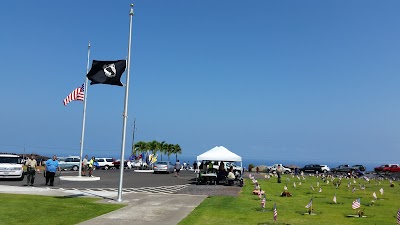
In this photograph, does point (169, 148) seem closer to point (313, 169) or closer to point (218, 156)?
point (313, 169)

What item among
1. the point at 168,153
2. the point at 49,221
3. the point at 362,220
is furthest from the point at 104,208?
the point at 168,153

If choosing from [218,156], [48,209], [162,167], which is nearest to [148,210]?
[48,209]

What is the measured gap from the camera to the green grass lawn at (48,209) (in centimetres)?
1203

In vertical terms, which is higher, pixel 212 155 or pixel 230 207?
pixel 212 155

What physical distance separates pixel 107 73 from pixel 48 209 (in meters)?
6.77

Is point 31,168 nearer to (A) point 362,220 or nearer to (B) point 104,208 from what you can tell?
(B) point 104,208

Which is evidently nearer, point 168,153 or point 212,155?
point 212,155

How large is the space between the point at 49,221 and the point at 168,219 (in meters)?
3.44

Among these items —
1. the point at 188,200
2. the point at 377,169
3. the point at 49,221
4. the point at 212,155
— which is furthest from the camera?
the point at 377,169

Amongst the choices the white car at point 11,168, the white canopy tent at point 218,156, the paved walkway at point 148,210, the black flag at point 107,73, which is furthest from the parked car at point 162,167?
the black flag at point 107,73

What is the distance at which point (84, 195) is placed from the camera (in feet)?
63.6

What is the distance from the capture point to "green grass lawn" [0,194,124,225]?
39.5ft

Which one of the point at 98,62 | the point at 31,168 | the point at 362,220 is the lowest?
the point at 362,220

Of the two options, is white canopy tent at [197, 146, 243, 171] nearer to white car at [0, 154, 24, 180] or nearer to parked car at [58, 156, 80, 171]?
white car at [0, 154, 24, 180]
